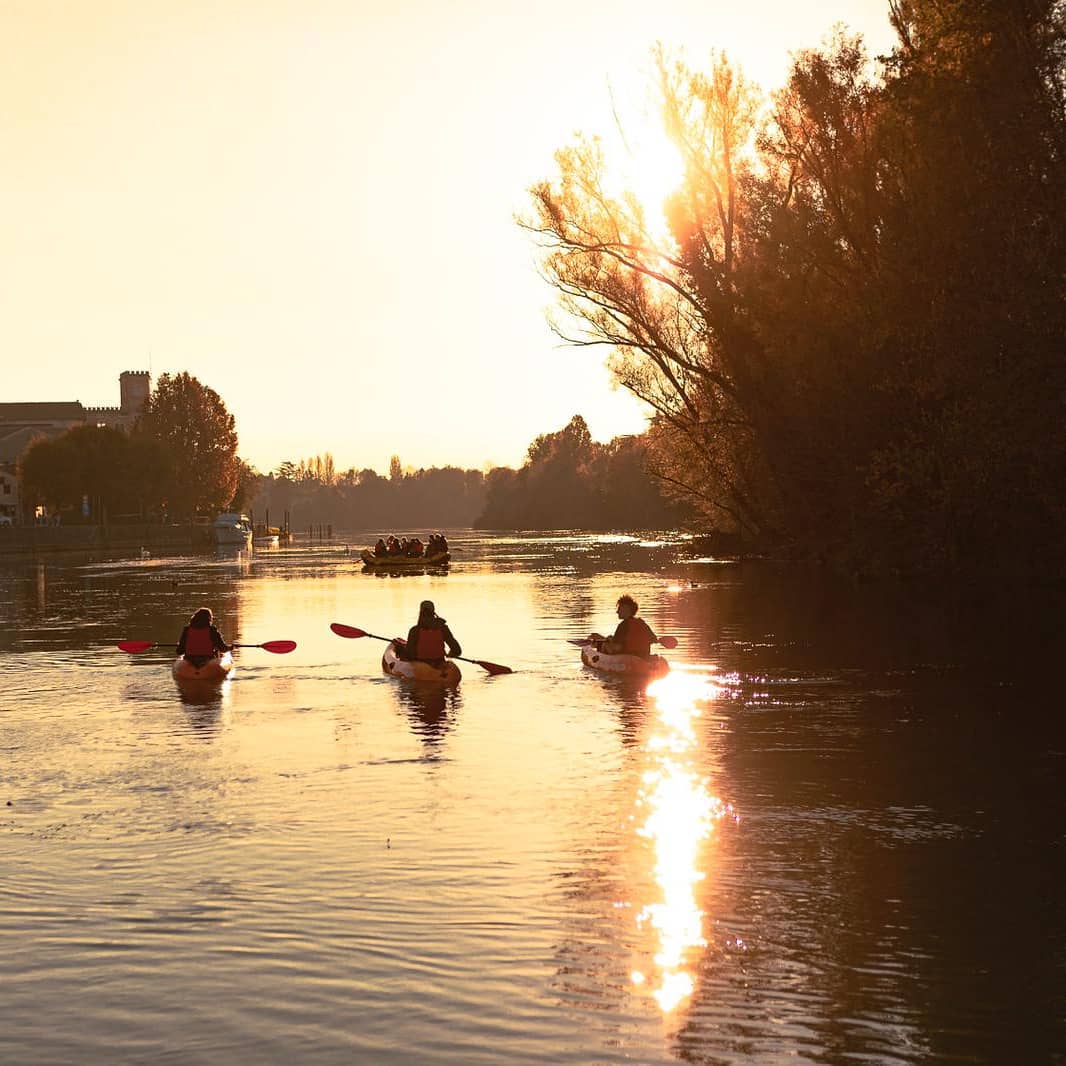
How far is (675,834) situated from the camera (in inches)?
519

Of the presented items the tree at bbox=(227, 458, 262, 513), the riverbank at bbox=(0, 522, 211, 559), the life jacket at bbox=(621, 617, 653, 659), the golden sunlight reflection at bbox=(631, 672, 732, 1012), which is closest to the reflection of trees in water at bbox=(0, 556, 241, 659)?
the life jacket at bbox=(621, 617, 653, 659)

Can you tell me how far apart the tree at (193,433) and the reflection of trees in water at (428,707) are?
420 feet

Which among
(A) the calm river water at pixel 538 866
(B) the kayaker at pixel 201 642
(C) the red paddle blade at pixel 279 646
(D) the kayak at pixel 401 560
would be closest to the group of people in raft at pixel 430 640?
(B) the kayaker at pixel 201 642

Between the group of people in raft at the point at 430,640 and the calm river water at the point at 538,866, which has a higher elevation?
the group of people in raft at the point at 430,640

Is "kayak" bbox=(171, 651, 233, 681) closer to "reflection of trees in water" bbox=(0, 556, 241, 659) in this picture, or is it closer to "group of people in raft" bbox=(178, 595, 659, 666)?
"group of people in raft" bbox=(178, 595, 659, 666)

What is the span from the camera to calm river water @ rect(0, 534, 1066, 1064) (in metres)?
8.16

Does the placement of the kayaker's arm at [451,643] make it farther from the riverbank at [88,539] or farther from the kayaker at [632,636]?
the riverbank at [88,539]

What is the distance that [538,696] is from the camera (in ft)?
77.1

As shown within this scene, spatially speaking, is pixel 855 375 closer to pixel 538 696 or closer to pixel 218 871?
pixel 538 696

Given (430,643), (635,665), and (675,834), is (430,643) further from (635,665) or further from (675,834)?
(675,834)

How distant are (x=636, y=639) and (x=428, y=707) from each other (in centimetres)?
459

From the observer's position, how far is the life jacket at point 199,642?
25281 mm

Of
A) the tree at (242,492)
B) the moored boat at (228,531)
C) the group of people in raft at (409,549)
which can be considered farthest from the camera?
the tree at (242,492)

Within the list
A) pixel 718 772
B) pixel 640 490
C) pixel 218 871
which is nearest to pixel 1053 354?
pixel 718 772
